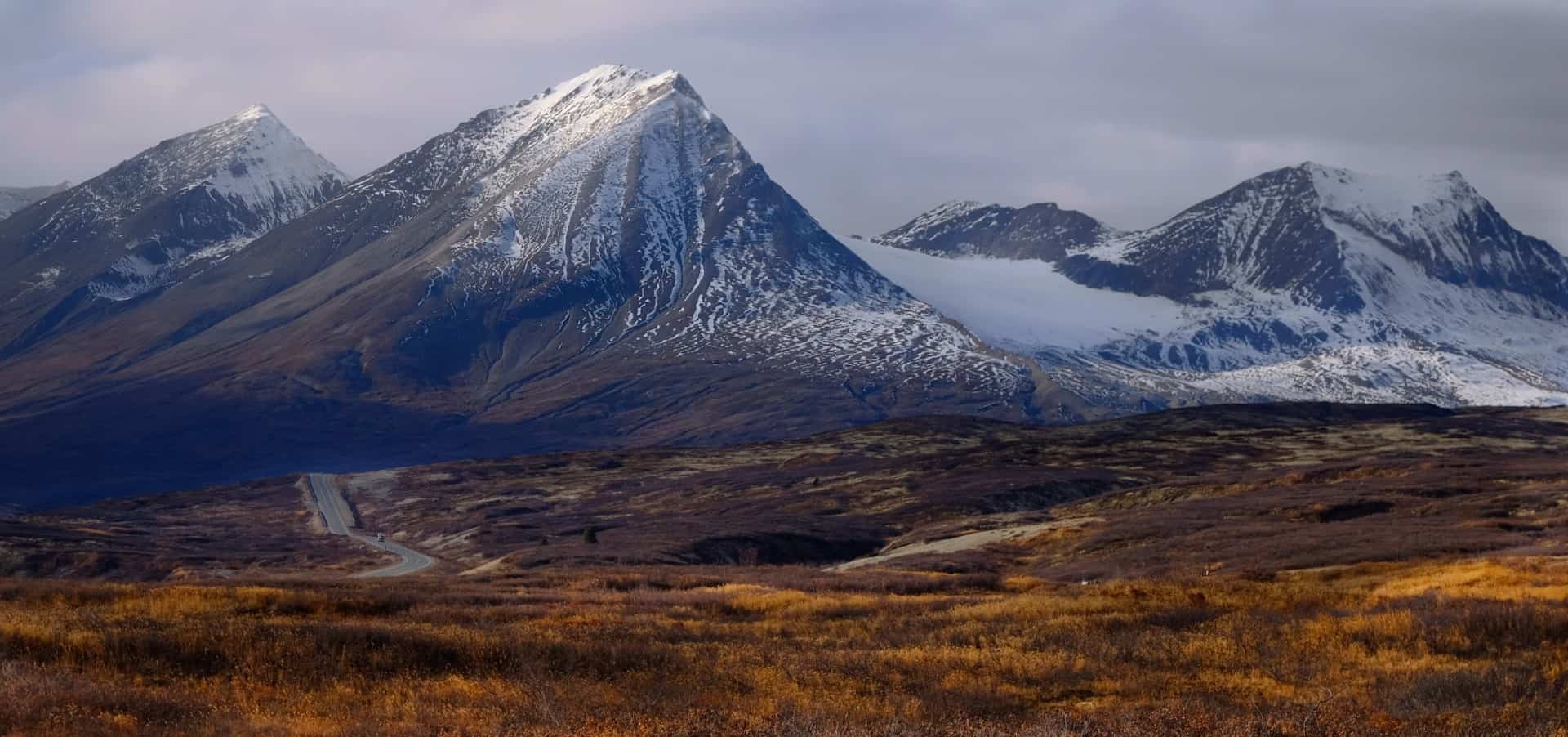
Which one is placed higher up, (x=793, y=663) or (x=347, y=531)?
(x=793, y=663)

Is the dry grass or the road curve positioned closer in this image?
the dry grass

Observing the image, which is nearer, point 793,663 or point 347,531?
point 793,663

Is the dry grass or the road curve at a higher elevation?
the dry grass

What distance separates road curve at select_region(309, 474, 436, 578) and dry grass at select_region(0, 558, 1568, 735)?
128 feet

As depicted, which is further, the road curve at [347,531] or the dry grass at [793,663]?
the road curve at [347,531]

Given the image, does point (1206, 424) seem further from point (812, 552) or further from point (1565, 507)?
point (1565, 507)

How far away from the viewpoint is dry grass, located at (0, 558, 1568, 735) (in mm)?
19828

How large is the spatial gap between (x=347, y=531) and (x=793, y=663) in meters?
119

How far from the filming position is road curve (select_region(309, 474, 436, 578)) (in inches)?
3561

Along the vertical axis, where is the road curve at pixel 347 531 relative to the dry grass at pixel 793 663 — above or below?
below

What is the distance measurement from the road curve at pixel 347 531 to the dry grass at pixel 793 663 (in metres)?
38.9

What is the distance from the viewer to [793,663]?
25.4 meters

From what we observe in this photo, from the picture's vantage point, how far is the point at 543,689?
22.3m

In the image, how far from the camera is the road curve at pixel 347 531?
90438mm
